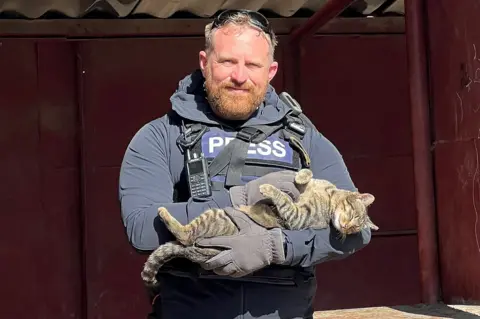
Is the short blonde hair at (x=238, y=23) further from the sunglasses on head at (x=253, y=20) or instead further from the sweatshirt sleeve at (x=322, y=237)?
the sweatshirt sleeve at (x=322, y=237)

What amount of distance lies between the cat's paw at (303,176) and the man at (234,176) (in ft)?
0.10

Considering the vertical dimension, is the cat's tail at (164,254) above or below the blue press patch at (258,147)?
below

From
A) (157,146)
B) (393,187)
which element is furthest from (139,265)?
(157,146)

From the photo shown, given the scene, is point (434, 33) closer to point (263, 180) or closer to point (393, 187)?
point (393, 187)

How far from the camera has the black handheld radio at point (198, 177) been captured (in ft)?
6.84

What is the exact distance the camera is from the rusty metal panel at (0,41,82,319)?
532 cm

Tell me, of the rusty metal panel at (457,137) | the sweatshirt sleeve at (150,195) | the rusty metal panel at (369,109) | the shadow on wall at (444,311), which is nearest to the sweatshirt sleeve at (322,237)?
the sweatshirt sleeve at (150,195)

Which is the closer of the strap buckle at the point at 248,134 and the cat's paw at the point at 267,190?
the cat's paw at the point at 267,190

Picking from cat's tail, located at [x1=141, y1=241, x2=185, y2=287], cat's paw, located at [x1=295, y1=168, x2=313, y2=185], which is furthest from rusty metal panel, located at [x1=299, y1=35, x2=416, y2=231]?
cat's tail, located at [x1=141, y1=241, x2=185, y2=287]

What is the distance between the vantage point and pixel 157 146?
7.07ft

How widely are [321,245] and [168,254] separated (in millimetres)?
414

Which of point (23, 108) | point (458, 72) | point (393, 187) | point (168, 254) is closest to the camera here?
point (168, 254)

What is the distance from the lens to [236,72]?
220cm

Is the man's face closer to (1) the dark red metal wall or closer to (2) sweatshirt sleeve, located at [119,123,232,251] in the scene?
(2) sweatshirt sleeve, located at [119,123,232,251]
